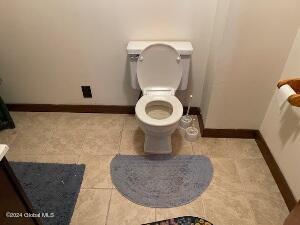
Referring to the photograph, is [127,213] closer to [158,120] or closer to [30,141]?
[158,120]

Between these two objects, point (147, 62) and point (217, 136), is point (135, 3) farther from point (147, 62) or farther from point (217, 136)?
point (217, 136)

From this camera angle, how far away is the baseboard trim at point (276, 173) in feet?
4.66

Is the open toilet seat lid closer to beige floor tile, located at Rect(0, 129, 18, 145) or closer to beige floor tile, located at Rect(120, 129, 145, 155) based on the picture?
beige floor tile, located at Rect(120, 129, 145, 155)

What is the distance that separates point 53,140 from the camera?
6.25 ft

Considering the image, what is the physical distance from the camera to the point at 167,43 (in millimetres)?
1675

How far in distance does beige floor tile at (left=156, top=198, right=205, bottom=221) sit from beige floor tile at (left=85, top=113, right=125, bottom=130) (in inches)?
33.2

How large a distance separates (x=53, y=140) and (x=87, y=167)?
444 mm

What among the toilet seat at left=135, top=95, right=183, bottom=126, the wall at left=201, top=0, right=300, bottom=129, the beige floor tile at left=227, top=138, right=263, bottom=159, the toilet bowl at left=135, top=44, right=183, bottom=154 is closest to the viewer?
the wall at left=201, top=0, right=300, bottom=129

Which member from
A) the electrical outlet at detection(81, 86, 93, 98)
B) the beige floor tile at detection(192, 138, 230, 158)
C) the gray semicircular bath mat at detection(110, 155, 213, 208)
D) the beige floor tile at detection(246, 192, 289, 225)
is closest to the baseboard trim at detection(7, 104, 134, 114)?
the electrical outlet at detection(81, 86, 93, 98)

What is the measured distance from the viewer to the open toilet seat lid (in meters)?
1.65

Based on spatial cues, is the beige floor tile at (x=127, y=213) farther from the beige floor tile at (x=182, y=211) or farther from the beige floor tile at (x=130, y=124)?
the beige floor tile at (x=130, y=124)

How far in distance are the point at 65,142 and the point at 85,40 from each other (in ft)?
2.75

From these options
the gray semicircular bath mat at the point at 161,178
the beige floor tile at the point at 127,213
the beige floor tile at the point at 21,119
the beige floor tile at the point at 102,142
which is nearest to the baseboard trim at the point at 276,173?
the gray semicircular bath mat at the point at 161,178

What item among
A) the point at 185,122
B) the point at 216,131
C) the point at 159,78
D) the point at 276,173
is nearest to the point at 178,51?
the point at 159,78
